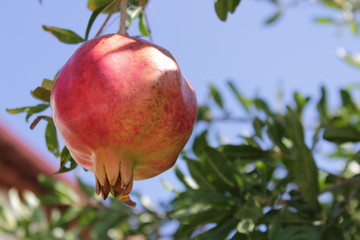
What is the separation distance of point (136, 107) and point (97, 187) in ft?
0.50

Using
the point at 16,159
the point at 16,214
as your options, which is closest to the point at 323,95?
the point at 16,214

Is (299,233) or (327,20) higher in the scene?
(299,233)

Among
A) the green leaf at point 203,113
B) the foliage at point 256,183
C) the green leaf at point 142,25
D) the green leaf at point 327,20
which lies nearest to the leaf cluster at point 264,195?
the foliage at point 256,183

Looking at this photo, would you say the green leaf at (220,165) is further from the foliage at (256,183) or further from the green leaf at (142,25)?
the green leaf at (142,25)

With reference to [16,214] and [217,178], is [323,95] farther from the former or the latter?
[16,214]

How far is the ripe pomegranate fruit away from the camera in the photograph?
0.71 m

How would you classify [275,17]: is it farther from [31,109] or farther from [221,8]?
[31,109]

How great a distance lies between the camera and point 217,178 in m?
1.34

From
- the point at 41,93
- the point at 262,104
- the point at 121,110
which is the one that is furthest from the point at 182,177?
the point at 121,110

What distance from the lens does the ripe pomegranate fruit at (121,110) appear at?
2.34 ft

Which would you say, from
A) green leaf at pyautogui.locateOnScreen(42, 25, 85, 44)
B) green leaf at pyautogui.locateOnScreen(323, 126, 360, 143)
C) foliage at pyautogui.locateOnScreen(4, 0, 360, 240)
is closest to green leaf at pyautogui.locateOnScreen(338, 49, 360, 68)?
foliage at pyautogui.locateOnScreen(4, 0, 360, 240)

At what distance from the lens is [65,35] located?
1.02m

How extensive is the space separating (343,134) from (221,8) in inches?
25.1

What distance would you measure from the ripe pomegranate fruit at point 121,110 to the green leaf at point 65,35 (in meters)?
0.24
